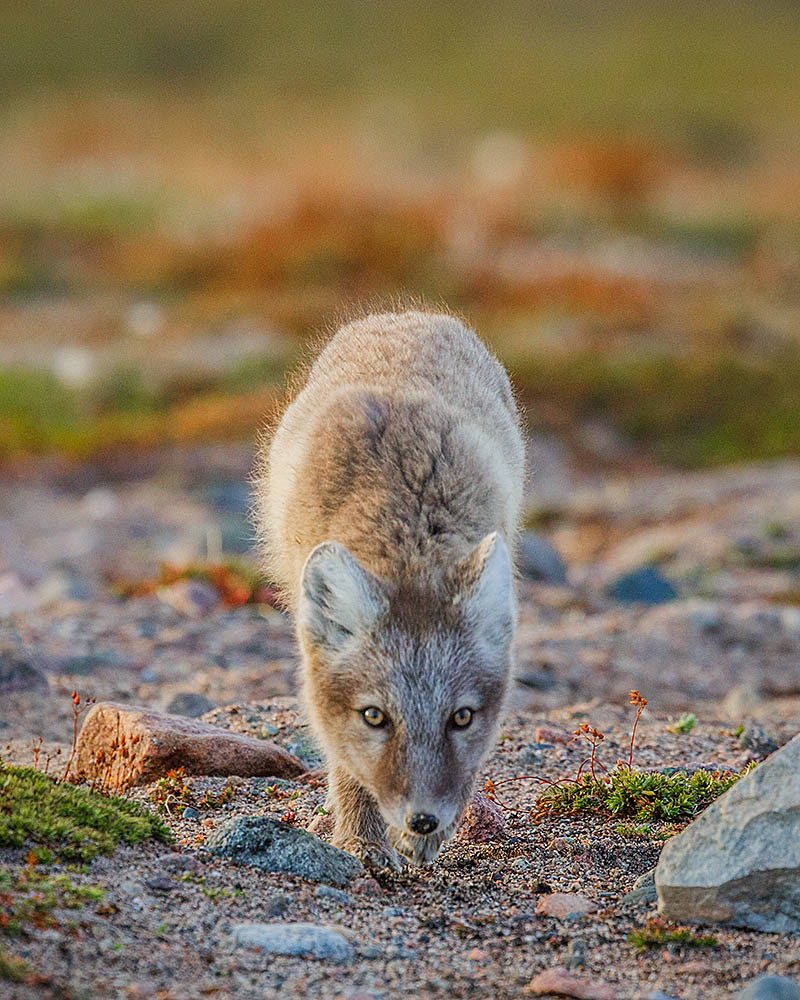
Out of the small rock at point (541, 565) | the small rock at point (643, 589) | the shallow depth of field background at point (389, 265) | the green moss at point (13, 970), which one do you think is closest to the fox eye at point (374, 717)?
the green moss at point (13, 970)

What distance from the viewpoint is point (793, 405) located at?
687 inches

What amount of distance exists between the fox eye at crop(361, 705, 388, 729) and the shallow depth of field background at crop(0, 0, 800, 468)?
5148mm

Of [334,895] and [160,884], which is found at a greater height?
[160,884]

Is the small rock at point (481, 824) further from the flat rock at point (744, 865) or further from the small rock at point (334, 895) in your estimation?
the flat rock at point (744, 865)

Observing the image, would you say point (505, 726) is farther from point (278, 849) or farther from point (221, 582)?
point (221, 582)

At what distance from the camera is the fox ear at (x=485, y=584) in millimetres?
5492

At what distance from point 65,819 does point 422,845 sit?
1.52 metres

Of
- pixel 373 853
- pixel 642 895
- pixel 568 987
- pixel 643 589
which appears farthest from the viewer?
pixel 643 589

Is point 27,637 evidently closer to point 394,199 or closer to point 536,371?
point 536,371

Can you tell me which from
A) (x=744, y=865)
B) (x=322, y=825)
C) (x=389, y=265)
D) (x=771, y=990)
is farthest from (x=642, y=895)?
(x=389, y=265)

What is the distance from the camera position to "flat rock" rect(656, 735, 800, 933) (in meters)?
5.21

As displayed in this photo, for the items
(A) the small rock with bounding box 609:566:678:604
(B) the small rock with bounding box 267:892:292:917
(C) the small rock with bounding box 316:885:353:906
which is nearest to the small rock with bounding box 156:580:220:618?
(A) the small rock with bounding box 609:566:678:604

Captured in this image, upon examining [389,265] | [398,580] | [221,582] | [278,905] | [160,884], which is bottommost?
[389,265]

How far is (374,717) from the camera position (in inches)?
215
